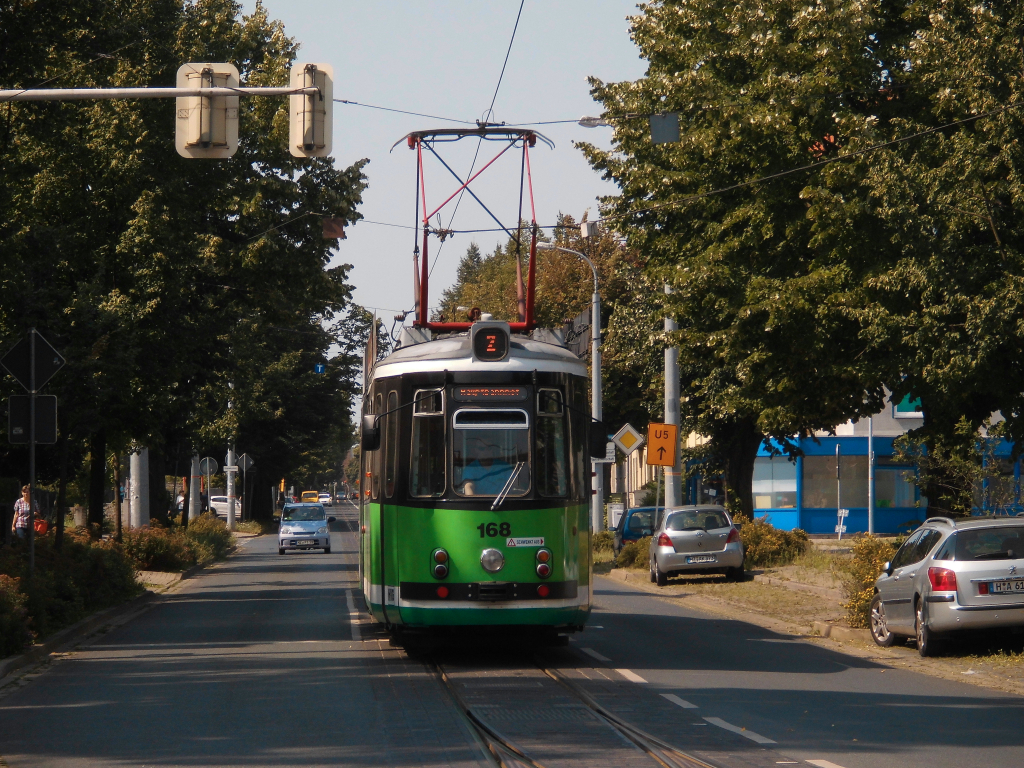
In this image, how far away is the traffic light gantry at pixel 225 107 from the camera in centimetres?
1155

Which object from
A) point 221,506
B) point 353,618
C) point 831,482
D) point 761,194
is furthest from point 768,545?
point 221,506

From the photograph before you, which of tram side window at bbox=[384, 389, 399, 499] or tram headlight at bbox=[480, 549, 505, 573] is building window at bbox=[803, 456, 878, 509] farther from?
tram headlight at bbox=[480, 549, 505, 573]

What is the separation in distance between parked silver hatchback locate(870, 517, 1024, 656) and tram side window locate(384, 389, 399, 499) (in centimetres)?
561

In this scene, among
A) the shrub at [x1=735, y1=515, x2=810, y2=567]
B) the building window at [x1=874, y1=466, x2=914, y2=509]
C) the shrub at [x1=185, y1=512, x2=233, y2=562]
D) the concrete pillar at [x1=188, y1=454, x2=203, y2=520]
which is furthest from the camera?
the building window at [x1=874, y1=466, x2=914, y2=509]

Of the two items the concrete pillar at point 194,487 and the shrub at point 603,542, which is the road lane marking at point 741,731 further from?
the concrete pillar at point 194,487

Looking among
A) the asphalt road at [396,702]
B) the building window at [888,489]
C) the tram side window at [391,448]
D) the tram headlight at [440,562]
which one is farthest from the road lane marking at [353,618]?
the building window at [888,489]

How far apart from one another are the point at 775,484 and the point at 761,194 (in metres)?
31.8

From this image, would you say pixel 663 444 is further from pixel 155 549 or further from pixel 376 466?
pixel 376 466

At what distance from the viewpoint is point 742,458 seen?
123 ft

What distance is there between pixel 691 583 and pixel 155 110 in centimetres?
1559

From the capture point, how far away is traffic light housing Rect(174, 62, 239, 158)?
37.9ft

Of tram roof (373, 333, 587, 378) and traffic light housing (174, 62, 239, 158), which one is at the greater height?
traffic light housing (174, 62, 239, 158)

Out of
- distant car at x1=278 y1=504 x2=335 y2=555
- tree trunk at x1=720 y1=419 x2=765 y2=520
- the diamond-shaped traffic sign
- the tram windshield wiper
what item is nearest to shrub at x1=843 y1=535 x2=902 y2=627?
the tram windshield wiper

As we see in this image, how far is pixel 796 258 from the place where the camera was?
68.7 feet
